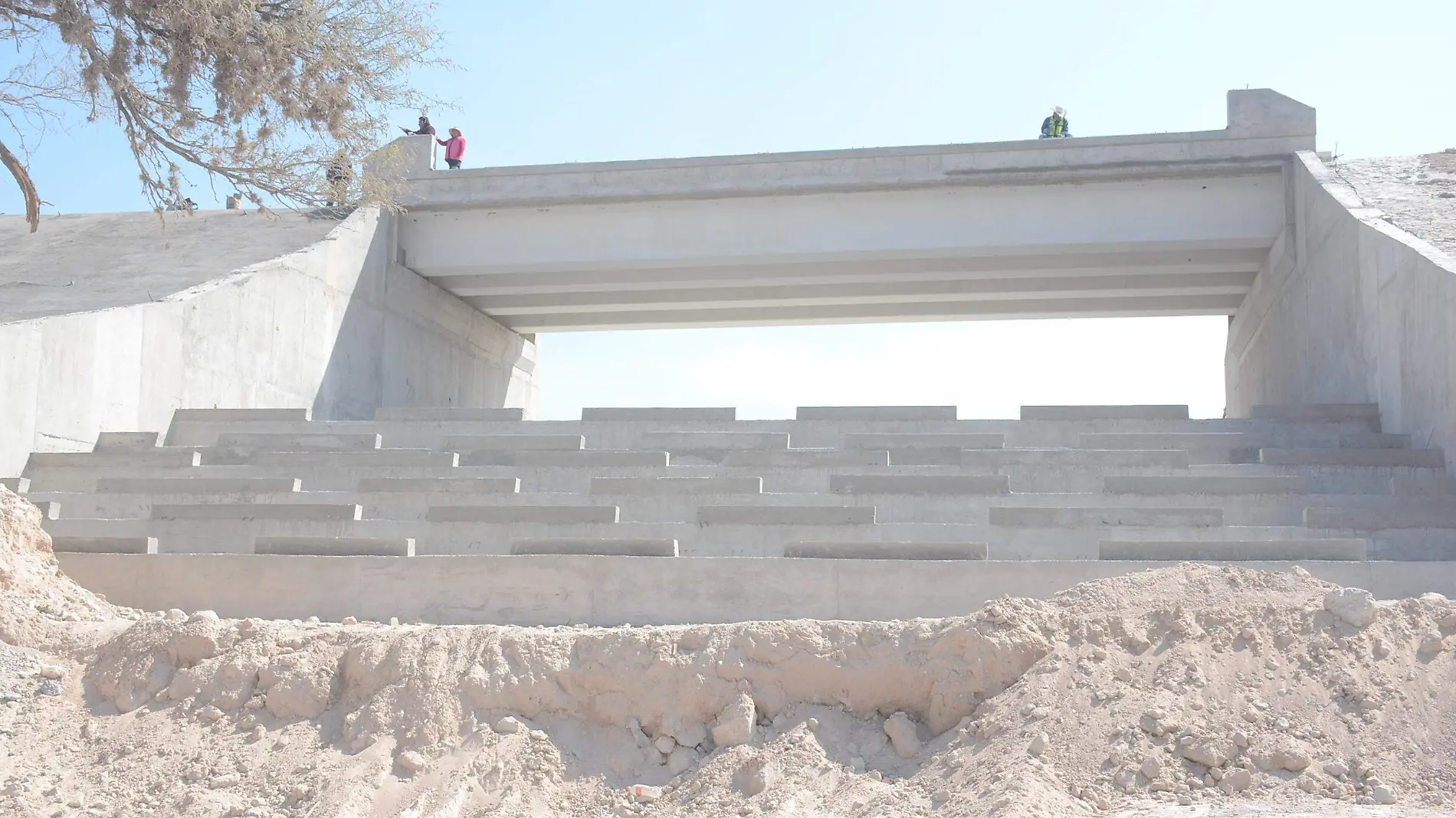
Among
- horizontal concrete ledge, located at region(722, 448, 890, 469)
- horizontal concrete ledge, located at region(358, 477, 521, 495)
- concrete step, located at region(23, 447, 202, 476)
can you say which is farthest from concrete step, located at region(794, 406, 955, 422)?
concrete step, located at region(23, 447, 202, 476)

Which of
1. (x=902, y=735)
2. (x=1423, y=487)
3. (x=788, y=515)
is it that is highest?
(x=1423, y=487)

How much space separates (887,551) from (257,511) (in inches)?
218

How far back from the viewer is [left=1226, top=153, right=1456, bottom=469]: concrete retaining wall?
10516mm

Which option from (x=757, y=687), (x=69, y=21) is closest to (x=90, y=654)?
(x=757, y=687)

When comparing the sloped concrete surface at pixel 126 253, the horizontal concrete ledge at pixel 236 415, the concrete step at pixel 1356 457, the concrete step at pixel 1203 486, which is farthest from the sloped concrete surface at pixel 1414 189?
the sloped concrete surface at pixel 126 253

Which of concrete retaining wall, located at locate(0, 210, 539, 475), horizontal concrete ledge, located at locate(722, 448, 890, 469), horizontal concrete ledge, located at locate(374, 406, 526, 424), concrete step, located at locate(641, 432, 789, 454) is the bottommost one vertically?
horizontal concrete ledge, located at locate(722, 448, 890, 469)

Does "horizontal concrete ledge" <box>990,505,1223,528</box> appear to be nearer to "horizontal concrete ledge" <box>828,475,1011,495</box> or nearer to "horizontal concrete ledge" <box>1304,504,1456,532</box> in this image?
"horizontal concrete ledge" <box>828,475,1011,495</box>

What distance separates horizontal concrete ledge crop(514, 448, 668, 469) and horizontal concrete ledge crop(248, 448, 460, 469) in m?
0.83

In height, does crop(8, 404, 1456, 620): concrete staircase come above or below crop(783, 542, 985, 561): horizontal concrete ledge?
above

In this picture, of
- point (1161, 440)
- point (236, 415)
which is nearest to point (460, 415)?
point (236, 415)

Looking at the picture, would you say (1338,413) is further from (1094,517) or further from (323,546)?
(323,546)

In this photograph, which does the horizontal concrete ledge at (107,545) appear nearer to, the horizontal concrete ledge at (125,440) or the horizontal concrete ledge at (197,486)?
the horizontal concrete ledge at (197,486)

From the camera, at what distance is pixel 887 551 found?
28.9 feet

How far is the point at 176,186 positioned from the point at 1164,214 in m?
12.3
